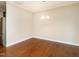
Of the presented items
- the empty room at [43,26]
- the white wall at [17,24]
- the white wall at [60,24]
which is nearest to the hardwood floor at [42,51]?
the empty room at [43,26]

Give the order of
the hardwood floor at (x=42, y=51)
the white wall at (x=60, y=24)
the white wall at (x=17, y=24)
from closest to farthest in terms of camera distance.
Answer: the hardwood floor at (x=42, y=51) → the white wall at (x=17, y=24) → the white wall at (x=60, y=24)

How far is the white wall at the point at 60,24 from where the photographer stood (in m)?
3.25

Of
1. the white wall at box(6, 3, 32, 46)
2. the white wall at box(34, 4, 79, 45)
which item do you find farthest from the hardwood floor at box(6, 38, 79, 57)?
the white wall at box(34, 4, 79, 45)

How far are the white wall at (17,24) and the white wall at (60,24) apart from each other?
436mm

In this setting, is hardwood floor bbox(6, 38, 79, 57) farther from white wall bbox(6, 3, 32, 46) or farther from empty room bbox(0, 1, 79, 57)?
white wall bbox(6, 3, 32, 46)

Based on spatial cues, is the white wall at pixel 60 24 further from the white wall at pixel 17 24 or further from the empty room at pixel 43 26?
the white wall at pixel 17 24

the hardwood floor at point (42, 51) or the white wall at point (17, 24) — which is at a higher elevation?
the white wall at point (17, 24)

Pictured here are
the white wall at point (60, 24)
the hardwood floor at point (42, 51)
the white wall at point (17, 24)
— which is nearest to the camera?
the hardwood floor at point (42, 51)

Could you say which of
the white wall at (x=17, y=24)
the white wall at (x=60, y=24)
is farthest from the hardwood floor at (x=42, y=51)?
the white wall at (x=60, y=24)

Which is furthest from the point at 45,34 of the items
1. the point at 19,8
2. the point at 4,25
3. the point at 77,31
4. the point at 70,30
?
the point at 4,25

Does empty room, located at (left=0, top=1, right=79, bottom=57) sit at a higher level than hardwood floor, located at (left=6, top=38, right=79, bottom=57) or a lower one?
higher

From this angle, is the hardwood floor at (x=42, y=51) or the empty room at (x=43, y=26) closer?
the hardwood floor at (x=42, y=51)

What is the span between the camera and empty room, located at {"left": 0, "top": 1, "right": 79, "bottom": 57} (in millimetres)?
2828

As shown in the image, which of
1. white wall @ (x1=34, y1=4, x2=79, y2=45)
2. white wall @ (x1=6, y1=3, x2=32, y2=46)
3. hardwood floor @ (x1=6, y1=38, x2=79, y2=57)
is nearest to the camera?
hardwood floor @ (x1=6, y1=38, x2=79, y2=57)
